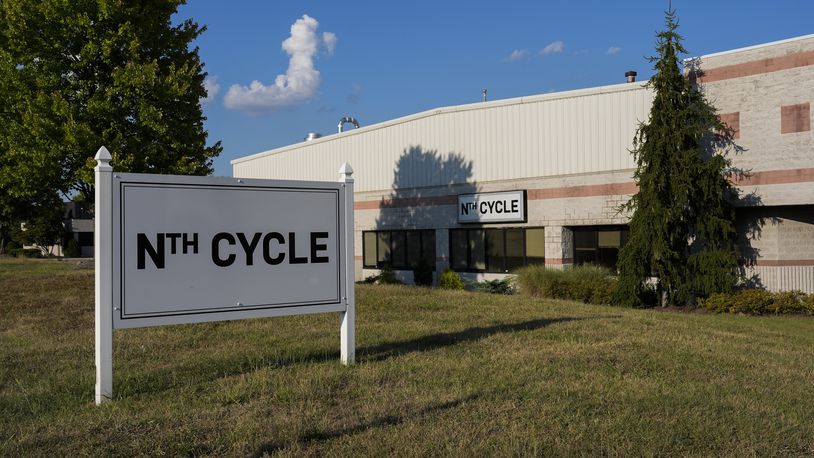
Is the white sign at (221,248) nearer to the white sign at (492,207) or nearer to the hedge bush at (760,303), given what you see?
the hedge bush at (760,303)

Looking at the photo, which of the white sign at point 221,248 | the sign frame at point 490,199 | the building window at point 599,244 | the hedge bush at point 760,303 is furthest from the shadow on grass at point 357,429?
the sign frame at point 490,199

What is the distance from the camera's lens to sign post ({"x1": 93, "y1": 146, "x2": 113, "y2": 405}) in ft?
21.7

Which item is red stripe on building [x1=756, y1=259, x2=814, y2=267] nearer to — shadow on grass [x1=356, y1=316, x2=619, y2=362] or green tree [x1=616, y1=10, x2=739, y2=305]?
green tree [x1=616, y1=10, x2=739, y2=305]

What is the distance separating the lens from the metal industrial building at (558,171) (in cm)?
1898

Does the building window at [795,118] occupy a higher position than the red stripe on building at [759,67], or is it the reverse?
the red stripe on building at [759,67]

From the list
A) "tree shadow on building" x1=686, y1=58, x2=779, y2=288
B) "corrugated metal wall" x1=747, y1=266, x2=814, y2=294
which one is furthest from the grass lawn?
"corrugated metal wall" x1=747, y1=266, x2=814, y2=294

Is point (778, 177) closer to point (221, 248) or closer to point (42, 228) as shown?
point (221, 248)

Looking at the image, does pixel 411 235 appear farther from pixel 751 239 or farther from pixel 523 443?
pixel 523 443

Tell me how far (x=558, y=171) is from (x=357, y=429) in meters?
19.5

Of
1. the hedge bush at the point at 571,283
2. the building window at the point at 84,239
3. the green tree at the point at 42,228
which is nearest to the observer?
the hedge bush at the point at 571,283

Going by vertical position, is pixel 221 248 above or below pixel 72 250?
above

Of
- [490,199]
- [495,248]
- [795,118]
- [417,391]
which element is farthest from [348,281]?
[490,199]

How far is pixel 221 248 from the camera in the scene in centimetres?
748

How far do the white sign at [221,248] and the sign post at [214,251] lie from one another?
1 centimetres
